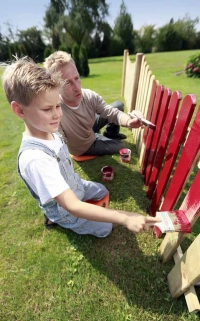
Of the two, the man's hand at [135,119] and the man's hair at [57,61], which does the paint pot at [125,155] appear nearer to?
the man's hand at [135,119]

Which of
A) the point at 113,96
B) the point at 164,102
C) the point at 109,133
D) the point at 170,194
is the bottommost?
the point at 113,96

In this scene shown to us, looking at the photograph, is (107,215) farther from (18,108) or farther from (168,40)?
(168,40)

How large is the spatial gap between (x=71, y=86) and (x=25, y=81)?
127 centimetres

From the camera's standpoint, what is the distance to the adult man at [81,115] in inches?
92.4

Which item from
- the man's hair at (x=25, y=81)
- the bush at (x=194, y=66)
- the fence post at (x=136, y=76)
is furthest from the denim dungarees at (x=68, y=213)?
the bush at (x=194, y=66)

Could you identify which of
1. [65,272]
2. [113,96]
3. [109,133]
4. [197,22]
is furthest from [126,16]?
[65,272]

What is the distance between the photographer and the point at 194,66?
29.6 ft

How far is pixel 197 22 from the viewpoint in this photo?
1781 inches

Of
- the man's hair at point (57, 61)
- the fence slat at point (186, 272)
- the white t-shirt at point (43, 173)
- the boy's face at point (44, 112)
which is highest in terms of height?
the man's hair at point (57, 61)

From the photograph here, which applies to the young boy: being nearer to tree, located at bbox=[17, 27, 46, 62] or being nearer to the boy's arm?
the boy's arm

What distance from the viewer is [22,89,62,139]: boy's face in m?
1.33

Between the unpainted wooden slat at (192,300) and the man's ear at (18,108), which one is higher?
the man's ear at (18,108)

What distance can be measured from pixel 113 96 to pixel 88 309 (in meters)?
7.14

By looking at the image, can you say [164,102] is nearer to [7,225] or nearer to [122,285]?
[122,285]
